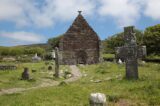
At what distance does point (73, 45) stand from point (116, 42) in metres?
49.2

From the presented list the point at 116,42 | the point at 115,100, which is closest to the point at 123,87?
the point at 115,100

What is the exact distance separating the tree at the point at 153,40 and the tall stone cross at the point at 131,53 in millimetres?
44916

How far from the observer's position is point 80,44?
49094 millimetres

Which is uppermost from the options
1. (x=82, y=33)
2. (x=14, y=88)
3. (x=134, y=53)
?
(x=82, y=33)

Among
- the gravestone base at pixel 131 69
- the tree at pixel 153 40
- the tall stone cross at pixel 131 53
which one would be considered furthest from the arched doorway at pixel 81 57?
the gravestone base at pixel 131 69

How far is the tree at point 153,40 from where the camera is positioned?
65375 mm

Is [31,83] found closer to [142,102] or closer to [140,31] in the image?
[142,102]

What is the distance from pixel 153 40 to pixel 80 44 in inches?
913

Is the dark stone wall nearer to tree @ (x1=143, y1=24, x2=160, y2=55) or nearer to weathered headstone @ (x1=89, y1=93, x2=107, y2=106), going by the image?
tree @ (x1=143, y1=24, x2=160, y2=55)

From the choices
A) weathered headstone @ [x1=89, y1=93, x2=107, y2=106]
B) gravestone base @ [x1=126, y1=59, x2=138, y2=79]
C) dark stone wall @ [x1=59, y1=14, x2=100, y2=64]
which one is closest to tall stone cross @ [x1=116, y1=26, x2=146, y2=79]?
gravestone base @ [x1=126, y1=59, x2=138, y2=79]

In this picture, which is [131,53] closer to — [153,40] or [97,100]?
[97,100]

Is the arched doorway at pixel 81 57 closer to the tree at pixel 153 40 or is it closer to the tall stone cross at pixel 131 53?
the tree at pixel 153 40

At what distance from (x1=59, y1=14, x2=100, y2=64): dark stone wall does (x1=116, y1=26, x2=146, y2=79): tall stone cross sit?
27004 millimetres

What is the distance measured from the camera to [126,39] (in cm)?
2148
